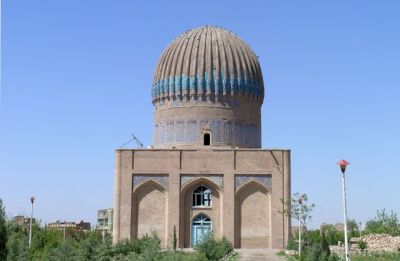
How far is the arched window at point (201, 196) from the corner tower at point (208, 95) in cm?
254

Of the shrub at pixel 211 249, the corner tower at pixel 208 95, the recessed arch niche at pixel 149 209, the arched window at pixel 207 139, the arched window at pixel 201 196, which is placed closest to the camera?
the shrub at pixel 211 249

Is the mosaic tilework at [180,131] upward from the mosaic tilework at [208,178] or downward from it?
upward

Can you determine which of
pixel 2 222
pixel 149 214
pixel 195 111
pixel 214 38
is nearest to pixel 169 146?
pixel 195 111

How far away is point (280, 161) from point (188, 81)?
5986mm

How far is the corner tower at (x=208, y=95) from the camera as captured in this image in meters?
28.7

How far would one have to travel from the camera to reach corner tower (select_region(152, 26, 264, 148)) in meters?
28.7

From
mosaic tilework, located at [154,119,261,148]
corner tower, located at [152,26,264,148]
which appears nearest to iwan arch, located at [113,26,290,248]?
mosaic tilework, located at [154,119,261,148]

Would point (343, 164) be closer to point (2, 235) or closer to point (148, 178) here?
point (2, 235)

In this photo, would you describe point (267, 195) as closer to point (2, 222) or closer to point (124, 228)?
point (124, 228)

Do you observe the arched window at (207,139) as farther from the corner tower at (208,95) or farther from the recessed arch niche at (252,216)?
the recessed arch niche at (252,216)

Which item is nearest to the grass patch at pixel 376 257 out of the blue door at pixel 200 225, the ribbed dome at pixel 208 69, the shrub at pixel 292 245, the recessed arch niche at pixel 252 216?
the shrub at pixel 292 245

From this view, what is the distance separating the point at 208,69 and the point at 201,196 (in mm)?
6183

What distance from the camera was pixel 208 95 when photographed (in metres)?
28.8

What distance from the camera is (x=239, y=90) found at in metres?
29.1
